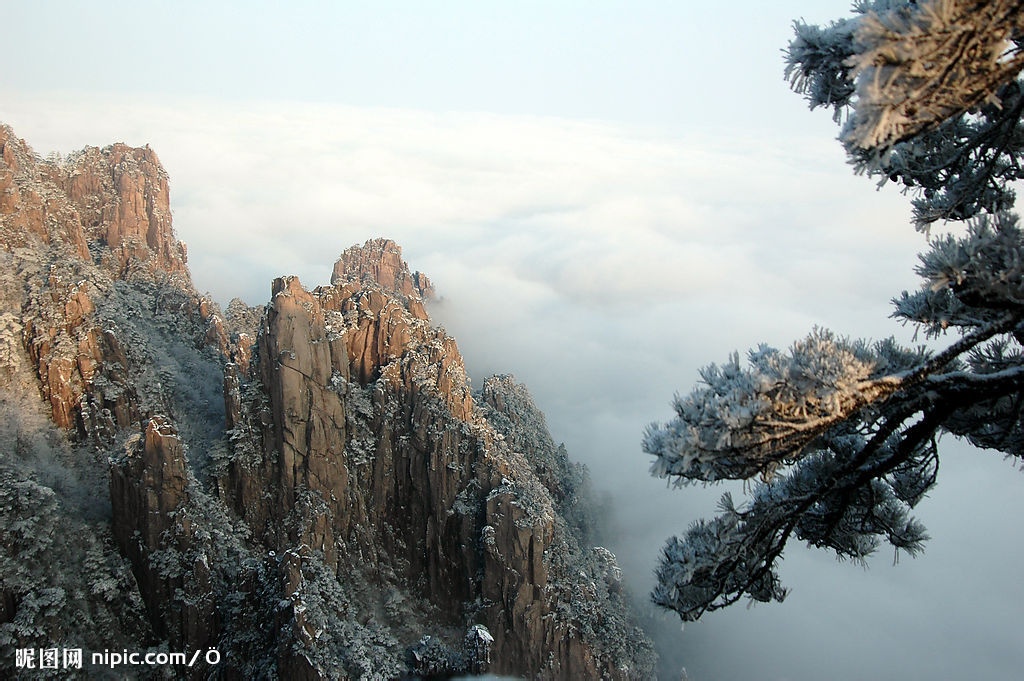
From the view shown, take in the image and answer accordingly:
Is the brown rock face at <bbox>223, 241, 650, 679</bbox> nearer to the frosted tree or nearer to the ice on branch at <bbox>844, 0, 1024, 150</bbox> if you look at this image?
the frosted tree

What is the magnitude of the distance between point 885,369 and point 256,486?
128 feet

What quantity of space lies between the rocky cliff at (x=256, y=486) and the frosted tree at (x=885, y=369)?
29286 millimetres

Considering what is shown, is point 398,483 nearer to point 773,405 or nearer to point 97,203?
point 97,203

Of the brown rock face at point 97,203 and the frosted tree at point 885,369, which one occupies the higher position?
the brown rock face at point 97,203

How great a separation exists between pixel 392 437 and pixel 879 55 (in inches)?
1655

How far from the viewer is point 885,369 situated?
5.92 meters

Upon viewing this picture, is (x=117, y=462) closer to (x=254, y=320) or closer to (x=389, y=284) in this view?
(x=254, y=320)

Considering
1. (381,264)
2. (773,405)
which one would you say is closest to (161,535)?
(773,405)

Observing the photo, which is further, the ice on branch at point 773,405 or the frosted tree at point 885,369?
the ice on branch at point 773,405

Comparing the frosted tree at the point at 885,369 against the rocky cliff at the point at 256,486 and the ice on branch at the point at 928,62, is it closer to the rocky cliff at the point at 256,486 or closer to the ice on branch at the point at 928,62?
the ice on branch at the point at 928,62

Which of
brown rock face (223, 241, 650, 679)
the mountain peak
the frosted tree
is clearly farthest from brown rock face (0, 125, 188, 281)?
the frosted tree

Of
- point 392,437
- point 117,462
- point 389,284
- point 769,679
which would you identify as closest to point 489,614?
point 392,437

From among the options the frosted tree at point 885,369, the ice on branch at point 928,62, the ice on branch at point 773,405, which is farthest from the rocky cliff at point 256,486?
the ice on branch at point 928,62

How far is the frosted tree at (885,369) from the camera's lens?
4785 mm
